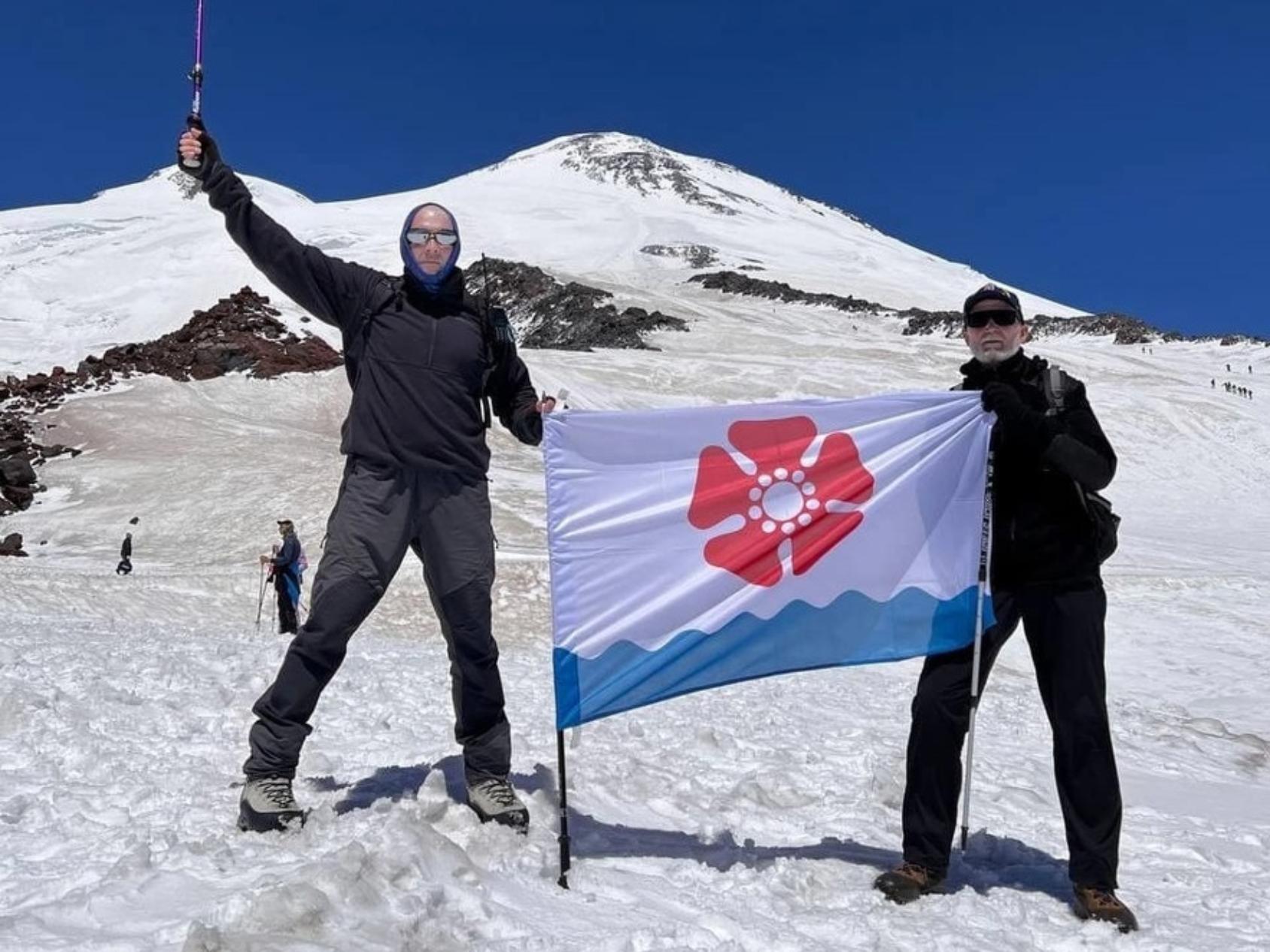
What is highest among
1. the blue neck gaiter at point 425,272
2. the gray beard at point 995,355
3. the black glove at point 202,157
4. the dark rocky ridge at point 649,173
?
the dark rocky ridge at point 649,173

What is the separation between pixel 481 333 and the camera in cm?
460

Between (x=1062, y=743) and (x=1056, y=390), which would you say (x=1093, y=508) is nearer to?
(x=1056, y=390)

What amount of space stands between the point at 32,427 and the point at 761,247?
329 ft

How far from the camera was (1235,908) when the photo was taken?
13.9ft

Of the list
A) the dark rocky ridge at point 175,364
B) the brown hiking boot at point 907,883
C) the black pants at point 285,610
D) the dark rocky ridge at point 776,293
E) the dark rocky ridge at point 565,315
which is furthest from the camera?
the dark rocky ridge at point 776,293

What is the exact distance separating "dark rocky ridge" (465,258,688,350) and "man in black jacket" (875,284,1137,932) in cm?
5445

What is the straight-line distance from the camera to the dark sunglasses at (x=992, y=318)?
443cm

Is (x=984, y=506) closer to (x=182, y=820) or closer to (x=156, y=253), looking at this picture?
(x=182, y=820)

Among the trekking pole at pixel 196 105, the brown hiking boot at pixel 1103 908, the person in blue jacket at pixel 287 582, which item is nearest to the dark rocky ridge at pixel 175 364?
the person in blue jacket at pixel 287 582

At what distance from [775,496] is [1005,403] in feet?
3.30

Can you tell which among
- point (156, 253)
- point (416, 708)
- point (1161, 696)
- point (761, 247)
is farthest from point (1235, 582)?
point (761, 247)

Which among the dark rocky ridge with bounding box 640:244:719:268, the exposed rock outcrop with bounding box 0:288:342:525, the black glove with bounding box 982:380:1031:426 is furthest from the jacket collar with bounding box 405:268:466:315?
the dark rocky ridge with bounding box 640:244:719:268

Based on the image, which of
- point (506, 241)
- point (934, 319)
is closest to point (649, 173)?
point (506, 241)

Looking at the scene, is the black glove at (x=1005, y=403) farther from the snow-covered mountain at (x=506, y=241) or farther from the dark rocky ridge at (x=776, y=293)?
the dark rocky ridge at (x=776, y=293)
